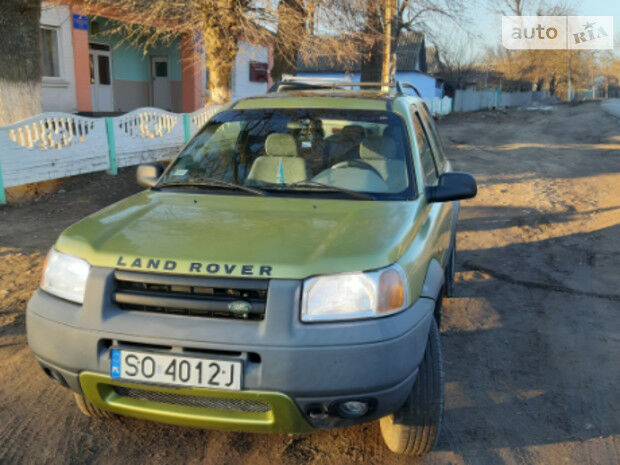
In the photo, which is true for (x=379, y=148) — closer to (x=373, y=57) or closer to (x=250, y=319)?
(x=250, y=319)

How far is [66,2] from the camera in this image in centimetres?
1502

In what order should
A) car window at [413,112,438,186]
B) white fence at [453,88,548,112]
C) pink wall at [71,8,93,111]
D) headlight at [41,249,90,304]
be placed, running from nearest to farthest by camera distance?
headlight at [41,249,90,304]
car window at [413,112,438,186]
pink wall at [71,8,93,111]
white fence at [453,88,548,112]

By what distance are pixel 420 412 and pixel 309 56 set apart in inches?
459

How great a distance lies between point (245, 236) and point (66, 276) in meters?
0.84

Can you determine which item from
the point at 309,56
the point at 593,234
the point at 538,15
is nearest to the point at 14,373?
the point at 593,234

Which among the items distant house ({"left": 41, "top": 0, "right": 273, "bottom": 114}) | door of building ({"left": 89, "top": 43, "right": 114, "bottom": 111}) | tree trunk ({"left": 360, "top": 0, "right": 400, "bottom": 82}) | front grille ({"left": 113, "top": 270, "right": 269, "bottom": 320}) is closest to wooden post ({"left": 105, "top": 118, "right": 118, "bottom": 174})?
distant house ({"left": 41, "top": 0, "right": 273, "bottom": 114})

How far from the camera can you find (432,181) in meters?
3.85

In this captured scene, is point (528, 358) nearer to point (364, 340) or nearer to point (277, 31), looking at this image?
point (364, 340)

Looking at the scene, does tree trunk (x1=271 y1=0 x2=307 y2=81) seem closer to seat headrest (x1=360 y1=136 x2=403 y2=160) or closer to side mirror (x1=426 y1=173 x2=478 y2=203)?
seat headrest (x1=360 y1=136 x2=403 y2=160)

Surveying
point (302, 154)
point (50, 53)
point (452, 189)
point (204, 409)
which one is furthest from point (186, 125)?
point (204, 409)

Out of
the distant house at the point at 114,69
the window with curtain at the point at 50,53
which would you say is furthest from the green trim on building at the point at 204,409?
the window with curtain at the point at 50,53

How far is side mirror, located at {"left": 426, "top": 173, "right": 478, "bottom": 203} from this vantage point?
10.9ft

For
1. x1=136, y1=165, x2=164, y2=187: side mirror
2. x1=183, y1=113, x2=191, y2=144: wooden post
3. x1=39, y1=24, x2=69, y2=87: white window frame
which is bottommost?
x1=183, y1=113, x2=191, y2=144: wooden post

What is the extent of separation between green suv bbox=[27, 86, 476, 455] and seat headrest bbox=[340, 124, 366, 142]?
81cm
